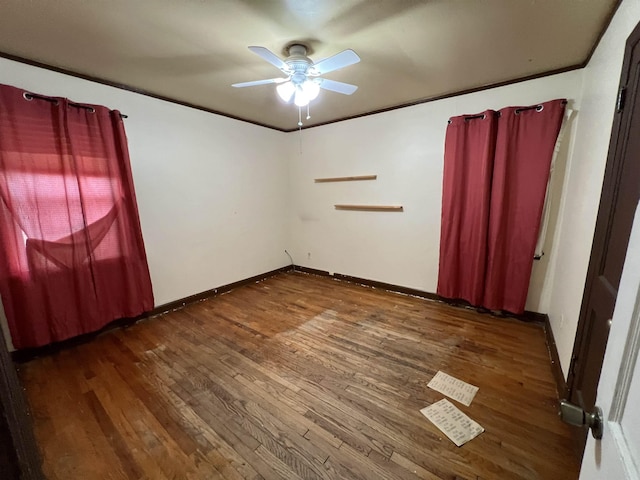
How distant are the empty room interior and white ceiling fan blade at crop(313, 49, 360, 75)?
0.03 metres

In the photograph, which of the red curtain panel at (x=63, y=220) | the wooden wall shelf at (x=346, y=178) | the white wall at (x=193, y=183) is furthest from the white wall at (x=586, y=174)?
→ the red curtain panel at (x=63, y=220)

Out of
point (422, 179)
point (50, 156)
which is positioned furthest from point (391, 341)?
point (50, 156)

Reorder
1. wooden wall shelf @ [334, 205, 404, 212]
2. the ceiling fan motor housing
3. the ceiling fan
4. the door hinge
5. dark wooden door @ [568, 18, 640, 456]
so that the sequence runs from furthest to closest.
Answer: wooden wall shelf @ [334, 205, 404, 212]
the ceiling fan motor housing
the ceiling fan
the door hinge
dark wooden door @ [568, 18, 640, 456]

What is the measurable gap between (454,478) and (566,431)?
79 centimetres

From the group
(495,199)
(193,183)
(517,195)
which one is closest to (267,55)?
(193,183)

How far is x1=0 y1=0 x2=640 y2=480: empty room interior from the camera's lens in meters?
1.34

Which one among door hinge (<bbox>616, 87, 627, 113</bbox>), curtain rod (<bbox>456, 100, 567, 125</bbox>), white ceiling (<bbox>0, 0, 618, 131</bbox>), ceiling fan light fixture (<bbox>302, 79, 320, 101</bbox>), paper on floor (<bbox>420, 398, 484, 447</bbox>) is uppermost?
white ceiling (<bbox>0, 0, 618, 131</bbox>)

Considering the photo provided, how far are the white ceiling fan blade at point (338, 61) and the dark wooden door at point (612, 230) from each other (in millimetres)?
1282

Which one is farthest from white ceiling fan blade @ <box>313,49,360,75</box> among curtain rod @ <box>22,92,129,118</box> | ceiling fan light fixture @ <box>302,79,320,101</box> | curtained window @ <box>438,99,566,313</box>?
curtain rod @ <box>22,92,129,118</box>

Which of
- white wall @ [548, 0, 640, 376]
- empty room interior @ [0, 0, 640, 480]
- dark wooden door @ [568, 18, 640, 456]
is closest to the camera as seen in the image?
dark wooden door @ [568, 18, 640, 456]

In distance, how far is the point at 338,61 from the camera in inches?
65.2

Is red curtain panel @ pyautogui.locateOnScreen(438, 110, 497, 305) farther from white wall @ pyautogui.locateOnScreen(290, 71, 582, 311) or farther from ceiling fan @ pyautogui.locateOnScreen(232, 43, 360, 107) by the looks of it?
ceiling fan @ pyautogui.locateOnScreen(232, 43, 360, 107)

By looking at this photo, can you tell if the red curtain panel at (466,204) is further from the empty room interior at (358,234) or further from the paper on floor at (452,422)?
the paper on floor at (452,422)

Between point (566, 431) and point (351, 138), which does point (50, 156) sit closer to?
point (351, 138)
